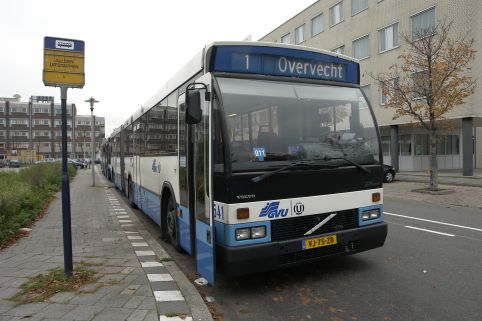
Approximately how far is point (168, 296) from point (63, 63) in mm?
3082

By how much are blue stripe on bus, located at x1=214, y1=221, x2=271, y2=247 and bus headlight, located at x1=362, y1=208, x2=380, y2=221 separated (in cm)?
149

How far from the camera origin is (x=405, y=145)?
92.2ft

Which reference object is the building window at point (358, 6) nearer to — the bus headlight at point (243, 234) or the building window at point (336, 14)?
the building window at point (336, 14)

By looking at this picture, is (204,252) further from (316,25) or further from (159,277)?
(316,25)

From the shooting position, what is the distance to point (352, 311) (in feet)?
13.5

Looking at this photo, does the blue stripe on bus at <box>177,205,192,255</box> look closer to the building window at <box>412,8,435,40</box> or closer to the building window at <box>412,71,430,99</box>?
the building window at <box>412,71,430,99</box>

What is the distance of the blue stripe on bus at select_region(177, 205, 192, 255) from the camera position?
5.57m

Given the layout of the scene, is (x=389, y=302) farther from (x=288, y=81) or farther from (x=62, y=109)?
(x=62, y=109)

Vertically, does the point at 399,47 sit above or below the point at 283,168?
above

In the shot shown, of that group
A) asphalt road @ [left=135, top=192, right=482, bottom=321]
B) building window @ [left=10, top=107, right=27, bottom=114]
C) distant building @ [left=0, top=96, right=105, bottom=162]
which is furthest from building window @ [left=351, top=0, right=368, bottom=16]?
building window @ [left=10, top=107, right=27, bottom=114]


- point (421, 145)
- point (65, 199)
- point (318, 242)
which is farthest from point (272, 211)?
point (421, 145)

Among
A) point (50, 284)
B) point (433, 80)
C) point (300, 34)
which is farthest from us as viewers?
point (300, 34)

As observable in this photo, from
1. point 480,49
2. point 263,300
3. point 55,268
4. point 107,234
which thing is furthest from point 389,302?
point 480,49

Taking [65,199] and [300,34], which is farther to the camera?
[300,34]
